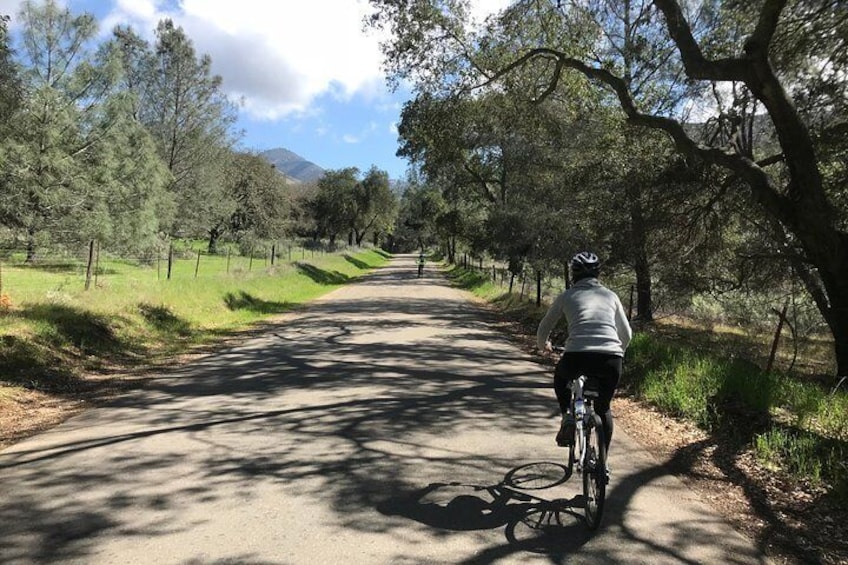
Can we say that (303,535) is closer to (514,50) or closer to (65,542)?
(65,542)

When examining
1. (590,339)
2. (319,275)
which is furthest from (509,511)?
(319,275)

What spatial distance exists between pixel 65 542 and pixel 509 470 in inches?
135

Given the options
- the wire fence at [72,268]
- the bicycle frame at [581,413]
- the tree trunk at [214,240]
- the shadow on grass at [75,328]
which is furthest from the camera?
the tree trunk at [214,240]

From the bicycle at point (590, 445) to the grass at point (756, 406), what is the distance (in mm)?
2172

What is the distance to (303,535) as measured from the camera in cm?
396

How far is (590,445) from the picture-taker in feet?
14.3

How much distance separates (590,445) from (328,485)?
2118 millimetres

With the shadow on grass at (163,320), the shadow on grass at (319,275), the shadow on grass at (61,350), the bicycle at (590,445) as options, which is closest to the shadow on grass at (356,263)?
the shadow on grass at (319,275)

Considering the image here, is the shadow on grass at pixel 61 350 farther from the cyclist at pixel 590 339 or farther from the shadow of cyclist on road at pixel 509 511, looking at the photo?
the cyclist at pixel 590 339

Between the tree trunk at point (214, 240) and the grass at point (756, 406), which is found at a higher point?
the tree trunk at point (214, 240)

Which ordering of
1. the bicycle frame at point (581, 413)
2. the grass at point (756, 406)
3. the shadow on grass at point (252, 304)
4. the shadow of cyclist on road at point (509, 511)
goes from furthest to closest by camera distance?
the shadow on grass at point (252, 304), the grass at point (756, 406), the bicycle frame at point (581, 413), the shadow of cyclist on road at point (509, 511)

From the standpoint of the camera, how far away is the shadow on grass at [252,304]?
18.4m

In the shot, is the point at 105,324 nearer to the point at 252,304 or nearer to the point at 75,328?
the point at 75,328

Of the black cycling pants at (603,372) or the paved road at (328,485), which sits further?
the black cycling pants at (603,372)
